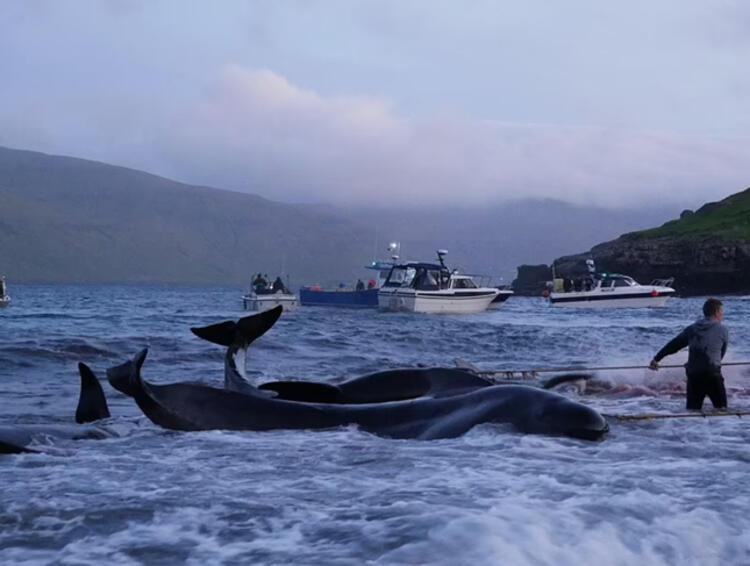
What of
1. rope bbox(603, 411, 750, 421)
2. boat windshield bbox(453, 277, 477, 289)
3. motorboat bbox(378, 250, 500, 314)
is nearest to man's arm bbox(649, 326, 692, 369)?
rope bbox(603, 411, 750, 421)

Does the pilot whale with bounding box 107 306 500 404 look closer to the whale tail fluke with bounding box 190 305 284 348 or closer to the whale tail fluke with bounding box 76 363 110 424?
the whale tail fluke with bounding box 190 305 284 348

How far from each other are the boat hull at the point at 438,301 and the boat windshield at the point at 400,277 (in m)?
1.95

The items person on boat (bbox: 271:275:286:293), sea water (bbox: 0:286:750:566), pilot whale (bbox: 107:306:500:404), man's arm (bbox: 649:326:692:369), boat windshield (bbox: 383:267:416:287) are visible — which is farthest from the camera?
person on boat (bbox: 271:275:286:293)

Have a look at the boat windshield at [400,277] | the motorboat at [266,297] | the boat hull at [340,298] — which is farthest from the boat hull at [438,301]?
the motorboat at [266,297]

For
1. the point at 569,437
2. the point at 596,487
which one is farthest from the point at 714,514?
the point at 569,437

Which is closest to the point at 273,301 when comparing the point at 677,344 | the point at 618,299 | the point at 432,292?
the point at 432,292

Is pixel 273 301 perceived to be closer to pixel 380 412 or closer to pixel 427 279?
pixel 427 279

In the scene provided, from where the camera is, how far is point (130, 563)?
5293 mm

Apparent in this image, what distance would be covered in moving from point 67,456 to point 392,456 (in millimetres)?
2613

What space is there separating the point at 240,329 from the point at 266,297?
4701cm

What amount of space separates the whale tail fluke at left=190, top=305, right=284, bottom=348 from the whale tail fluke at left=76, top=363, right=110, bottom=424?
1.19 m

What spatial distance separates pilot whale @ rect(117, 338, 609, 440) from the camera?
31.1 ft

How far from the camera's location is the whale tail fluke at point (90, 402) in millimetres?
10875

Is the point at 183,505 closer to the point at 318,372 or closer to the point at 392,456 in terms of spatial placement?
the point at 392,456
